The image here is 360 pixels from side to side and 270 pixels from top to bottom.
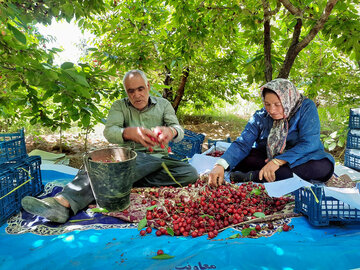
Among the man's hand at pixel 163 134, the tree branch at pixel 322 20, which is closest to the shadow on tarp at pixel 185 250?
the man's hand at pixel 163 134

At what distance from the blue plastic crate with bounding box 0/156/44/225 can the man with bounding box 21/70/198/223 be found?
0.36 meters

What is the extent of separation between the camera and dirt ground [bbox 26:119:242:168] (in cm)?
504

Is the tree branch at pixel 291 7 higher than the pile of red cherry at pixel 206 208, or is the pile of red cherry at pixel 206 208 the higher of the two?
the tree branch at pixel 291 7

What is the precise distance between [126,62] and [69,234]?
232 centimetres

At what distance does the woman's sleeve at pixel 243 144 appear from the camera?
2.76 m

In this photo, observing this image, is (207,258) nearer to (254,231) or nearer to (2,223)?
(254,231)

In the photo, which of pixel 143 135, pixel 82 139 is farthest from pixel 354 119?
pixel 82 139

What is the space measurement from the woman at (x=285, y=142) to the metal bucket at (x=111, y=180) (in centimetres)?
85

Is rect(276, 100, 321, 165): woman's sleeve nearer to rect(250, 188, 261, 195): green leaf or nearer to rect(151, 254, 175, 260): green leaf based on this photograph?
rect(250, 188, 261, 195): green leaf

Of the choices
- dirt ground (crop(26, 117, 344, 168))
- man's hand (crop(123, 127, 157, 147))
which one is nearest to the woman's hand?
man's hand (crop(123, 127, 157, 147))

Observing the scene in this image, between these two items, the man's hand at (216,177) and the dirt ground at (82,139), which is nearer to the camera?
the man's hand at (216,177)

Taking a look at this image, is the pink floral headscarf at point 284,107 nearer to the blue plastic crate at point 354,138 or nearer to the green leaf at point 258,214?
the green leaf at point 258,214

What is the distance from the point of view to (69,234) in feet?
Answer: 5.73

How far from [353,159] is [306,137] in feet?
4.57
